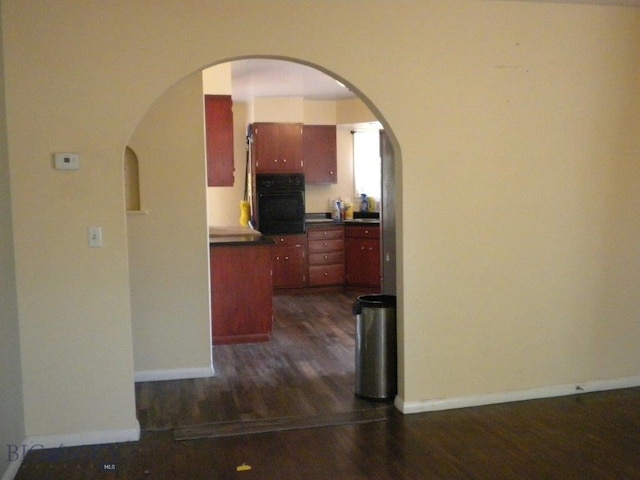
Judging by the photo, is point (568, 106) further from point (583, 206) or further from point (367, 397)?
point (367, 397)

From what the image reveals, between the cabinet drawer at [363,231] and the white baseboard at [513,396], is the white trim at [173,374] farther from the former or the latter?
the cabinet drawer at [363,231]

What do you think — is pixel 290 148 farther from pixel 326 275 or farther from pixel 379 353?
pixel 379 353

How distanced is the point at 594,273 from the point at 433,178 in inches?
52.2

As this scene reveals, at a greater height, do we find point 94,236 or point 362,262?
point 94,236

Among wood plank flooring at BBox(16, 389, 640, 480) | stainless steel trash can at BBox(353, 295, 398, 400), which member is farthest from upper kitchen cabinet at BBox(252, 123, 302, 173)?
wood plank flooring at BBox(16, 389, 640, 480)

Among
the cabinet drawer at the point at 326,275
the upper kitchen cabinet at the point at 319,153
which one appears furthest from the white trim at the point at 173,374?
the upper kitchen cabinet at the point at 319,153

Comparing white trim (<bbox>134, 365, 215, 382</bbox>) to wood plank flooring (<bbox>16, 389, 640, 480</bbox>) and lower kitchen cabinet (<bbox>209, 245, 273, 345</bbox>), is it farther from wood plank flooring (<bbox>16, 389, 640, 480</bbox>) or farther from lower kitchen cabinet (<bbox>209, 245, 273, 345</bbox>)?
wood plank flooring (<bbox>16, 389, 640, 480</bbox>)

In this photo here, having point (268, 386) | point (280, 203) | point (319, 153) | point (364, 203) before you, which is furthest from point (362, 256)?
point (268, 386)

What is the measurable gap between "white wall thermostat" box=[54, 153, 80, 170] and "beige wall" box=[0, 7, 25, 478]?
0.25 meters

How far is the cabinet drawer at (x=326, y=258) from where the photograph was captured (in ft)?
27.4

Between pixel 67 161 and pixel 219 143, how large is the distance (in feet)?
7.52

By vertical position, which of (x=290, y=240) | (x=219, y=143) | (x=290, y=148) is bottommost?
(x=290, y=240)

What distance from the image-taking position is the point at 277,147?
8164 millimetres

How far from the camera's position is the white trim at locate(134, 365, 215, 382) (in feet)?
15.2
